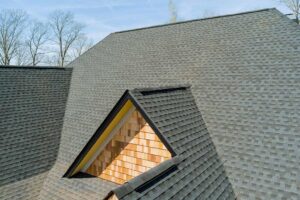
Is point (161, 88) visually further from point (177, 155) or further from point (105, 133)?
point (177, 155)

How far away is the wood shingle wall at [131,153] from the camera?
6.14 m

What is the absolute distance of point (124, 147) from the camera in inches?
268

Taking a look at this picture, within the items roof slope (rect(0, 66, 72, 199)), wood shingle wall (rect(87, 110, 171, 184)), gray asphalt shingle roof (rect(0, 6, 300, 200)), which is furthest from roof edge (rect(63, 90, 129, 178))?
roof slope (rect(0, 66, 72, 199))

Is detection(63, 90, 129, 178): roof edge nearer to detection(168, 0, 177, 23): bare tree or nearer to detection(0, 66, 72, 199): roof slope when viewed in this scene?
detection(0, 66, 72, 199): roof slope

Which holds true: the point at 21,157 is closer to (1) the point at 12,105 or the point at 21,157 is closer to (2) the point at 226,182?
(1) the point at 12,105

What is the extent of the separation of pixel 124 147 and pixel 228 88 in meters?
3.75

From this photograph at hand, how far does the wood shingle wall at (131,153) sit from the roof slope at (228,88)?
26.1 inches

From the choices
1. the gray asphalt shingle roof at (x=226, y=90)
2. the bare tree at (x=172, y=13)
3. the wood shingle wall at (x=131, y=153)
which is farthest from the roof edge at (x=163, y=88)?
the bare tree at (x=172, y=13)

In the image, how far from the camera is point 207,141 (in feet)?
21.7

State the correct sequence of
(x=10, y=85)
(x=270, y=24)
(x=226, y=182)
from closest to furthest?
(x=226, y=182)
(x=270, y=24)
(x=10, y=85)

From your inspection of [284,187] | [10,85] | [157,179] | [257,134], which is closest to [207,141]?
[257,134]

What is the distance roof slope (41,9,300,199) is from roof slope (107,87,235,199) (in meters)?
0.41

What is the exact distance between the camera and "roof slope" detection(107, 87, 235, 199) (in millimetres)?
4262

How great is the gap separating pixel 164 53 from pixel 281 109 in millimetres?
5786
